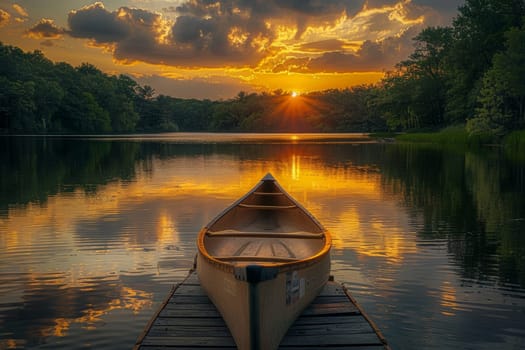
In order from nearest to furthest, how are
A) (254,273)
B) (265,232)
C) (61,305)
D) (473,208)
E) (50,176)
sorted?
1. (254,273)
2. (61,305)
3. (265,232)
4. (473,208)
5. (50,176)

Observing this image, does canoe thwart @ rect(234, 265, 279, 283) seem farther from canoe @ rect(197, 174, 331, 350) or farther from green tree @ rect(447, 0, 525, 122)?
green tree @ rect(447, 0, 525, 122)

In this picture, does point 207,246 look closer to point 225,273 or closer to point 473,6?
point 225,273

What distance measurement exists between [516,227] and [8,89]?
98230 mm

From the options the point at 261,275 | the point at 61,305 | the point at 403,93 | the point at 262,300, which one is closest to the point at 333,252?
the point at 61,305

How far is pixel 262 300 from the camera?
5.48m

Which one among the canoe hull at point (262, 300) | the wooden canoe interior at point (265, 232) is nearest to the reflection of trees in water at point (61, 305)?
the wooden canoe interior at point (265, 232)

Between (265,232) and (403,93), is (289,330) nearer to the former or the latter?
(265,232)

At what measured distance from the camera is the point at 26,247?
1245 cm

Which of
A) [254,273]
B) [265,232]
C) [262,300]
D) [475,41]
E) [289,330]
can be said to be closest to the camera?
[254,273]

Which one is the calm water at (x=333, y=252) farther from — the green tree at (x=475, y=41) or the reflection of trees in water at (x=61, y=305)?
the green tree at (x=475, y=41)

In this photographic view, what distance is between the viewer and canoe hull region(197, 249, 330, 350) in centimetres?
549

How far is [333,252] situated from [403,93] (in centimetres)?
8217

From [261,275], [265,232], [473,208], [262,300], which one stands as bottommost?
[473,208]

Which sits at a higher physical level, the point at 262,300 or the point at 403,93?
the point at 403,93
